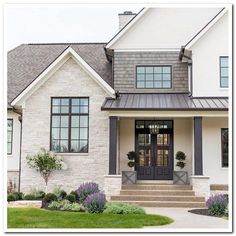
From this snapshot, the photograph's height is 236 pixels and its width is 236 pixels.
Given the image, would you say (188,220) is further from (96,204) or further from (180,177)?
(180,177)

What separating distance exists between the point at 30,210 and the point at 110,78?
8.49 metres

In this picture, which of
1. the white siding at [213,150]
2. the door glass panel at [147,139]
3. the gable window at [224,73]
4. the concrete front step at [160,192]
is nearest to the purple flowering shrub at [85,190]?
the concrete front step at [160,192]

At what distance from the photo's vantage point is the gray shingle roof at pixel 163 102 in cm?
1750

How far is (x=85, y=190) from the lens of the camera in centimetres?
1658

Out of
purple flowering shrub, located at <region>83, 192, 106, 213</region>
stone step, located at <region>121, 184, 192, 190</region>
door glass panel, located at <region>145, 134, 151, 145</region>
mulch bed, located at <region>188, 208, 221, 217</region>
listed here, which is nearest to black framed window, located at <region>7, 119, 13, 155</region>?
stone step, located at <region>121, 184, 192, 190</region>

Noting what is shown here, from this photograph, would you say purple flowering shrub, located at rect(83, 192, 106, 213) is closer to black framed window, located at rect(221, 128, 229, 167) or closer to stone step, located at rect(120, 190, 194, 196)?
stone step, located at rect(120, 190, 194, 196)

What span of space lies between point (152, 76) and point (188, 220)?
834 cm

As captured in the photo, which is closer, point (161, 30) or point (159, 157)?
point (159, 157)

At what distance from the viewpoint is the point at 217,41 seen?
1884 centimetres

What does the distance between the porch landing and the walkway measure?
76 cm

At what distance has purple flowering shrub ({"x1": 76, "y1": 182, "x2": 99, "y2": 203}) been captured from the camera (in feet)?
53.2

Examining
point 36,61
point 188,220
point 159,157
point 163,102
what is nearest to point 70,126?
point 163,102
